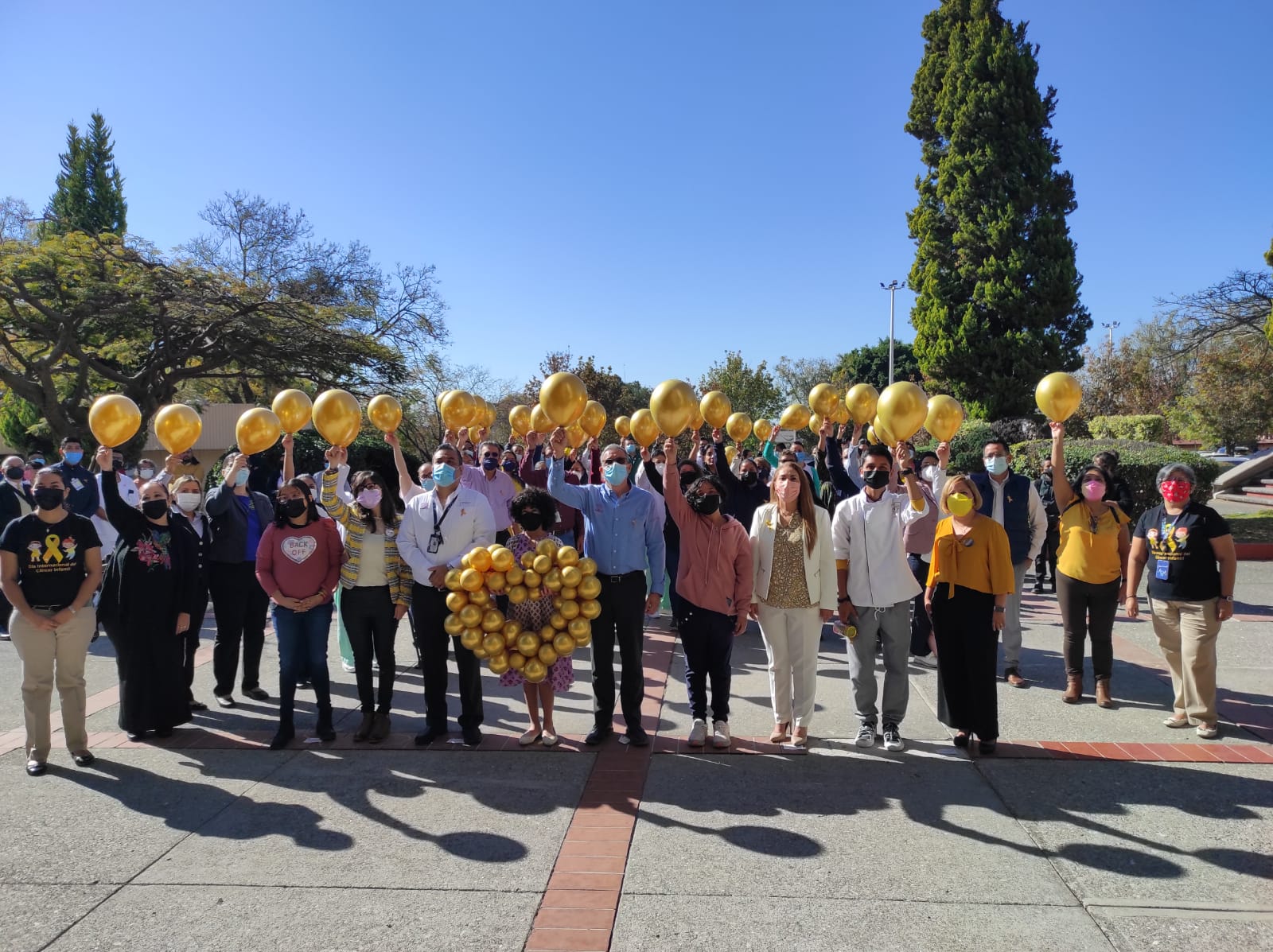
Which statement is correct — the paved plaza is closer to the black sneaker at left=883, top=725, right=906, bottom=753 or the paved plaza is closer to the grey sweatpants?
the black sneaker at left=883, top=725, right=906, bottom=753

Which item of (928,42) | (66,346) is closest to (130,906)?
(66,346)

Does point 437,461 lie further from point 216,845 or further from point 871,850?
point 871,850

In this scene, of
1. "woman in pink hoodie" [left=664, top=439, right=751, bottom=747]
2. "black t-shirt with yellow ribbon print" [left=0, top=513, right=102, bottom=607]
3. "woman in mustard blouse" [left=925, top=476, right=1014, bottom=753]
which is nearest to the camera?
"black t-shirt with yellow ribbon print" [left=0, top=513, right=102, bottom=607]

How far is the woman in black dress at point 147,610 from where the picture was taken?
5.14 metres

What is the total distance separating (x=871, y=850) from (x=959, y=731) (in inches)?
65.4

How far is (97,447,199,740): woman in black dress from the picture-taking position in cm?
514

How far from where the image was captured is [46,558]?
15.4 feet

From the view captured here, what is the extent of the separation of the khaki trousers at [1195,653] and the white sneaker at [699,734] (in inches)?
126

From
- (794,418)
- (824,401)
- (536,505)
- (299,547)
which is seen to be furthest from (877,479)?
(299,547)

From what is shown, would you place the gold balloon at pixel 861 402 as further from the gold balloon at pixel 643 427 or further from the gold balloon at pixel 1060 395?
the gold balloon at pixel 643 427

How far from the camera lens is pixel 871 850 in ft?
12.0

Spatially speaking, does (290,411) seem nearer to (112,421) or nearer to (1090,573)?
(112,421)

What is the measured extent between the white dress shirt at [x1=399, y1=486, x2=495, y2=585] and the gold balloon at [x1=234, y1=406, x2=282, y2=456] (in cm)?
156

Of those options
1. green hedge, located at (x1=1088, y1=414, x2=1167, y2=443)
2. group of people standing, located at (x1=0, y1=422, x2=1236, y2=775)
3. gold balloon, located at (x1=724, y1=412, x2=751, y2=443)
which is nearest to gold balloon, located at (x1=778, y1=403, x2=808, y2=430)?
gold balloon, located at (x1=724, y1=412, x2=751, y2=443)
